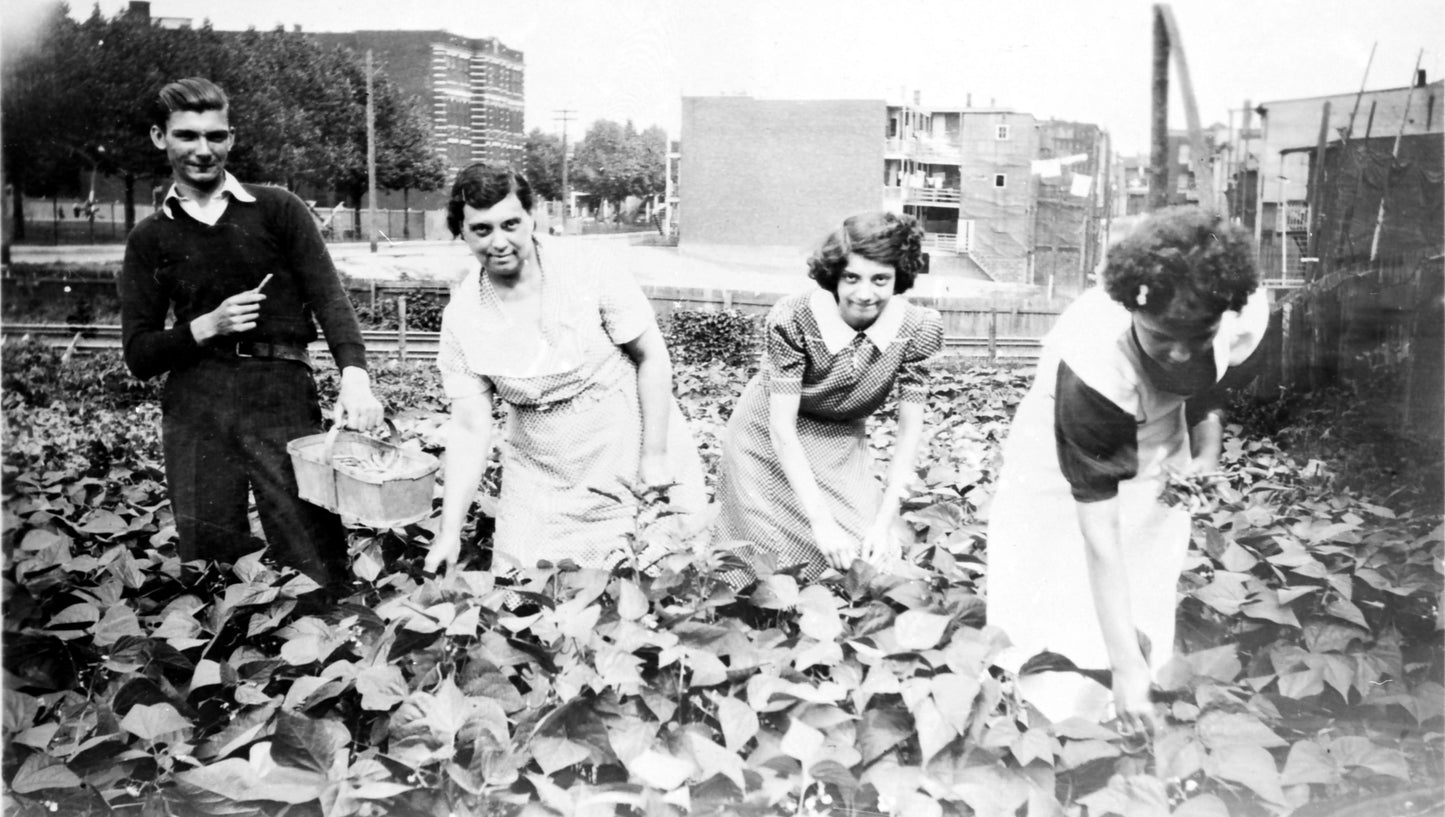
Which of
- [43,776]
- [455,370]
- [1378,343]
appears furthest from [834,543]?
[43,776]

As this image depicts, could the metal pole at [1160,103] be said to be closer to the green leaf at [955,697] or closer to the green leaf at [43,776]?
the green leaf at [955,697]

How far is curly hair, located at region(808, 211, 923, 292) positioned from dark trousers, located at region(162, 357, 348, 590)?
1.39 meters

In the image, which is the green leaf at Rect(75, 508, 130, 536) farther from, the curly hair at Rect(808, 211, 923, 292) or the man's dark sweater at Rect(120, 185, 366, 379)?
the curly hair at Rect(808, 211, 923, 292)

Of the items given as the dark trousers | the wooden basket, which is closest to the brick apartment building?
the wooden basket

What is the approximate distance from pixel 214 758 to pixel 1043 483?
1.87m

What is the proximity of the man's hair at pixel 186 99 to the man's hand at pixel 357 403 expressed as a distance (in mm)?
733

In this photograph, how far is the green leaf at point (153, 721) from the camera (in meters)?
2.11

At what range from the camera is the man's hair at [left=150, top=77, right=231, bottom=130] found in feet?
8.61

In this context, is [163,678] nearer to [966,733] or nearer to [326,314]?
[326,314]

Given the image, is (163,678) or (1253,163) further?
(1253,163)

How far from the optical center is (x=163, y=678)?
2270mm

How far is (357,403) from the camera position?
9.02 feet

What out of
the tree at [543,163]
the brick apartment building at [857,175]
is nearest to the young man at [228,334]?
the tree at [543,163]

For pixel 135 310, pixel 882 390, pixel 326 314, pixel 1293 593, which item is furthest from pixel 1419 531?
pixel 135 310
